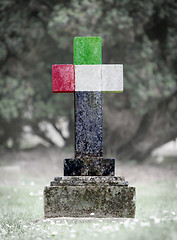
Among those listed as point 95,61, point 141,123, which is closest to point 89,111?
point 95,61

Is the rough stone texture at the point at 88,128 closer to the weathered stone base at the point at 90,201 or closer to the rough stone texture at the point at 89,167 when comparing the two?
the rough stone texture at the point at 89,167

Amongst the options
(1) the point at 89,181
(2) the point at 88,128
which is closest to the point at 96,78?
(2) the point at 88,128

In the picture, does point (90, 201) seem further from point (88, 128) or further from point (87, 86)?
point (87, 86)

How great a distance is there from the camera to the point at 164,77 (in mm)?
11484

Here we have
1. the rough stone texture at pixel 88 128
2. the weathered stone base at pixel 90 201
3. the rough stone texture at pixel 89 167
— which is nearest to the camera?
the weathered stone base at pixel 90 201

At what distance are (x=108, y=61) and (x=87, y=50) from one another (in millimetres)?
6008

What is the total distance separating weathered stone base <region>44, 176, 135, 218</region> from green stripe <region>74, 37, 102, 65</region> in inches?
72.7

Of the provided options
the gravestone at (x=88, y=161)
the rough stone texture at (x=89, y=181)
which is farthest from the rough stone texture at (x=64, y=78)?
the rough stone texture at (x=89, y=181)

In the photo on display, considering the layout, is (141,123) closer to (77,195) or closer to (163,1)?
(163,1)

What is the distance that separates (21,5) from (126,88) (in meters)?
3.98

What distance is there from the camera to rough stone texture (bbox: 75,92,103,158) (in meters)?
5.60

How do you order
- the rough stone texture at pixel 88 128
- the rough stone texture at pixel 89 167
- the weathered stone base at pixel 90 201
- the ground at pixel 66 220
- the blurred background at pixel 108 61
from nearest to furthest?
the ground at pixel 66 220 → the weathered stone base at pixel 90 201 → the rough stone texture at pixel 89 167 → the rough stone texture at pixel 88 128 → the blurred background at pixel 108 61

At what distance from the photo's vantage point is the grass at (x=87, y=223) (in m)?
4.04

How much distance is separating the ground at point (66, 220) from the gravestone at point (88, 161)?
19 centimetres
